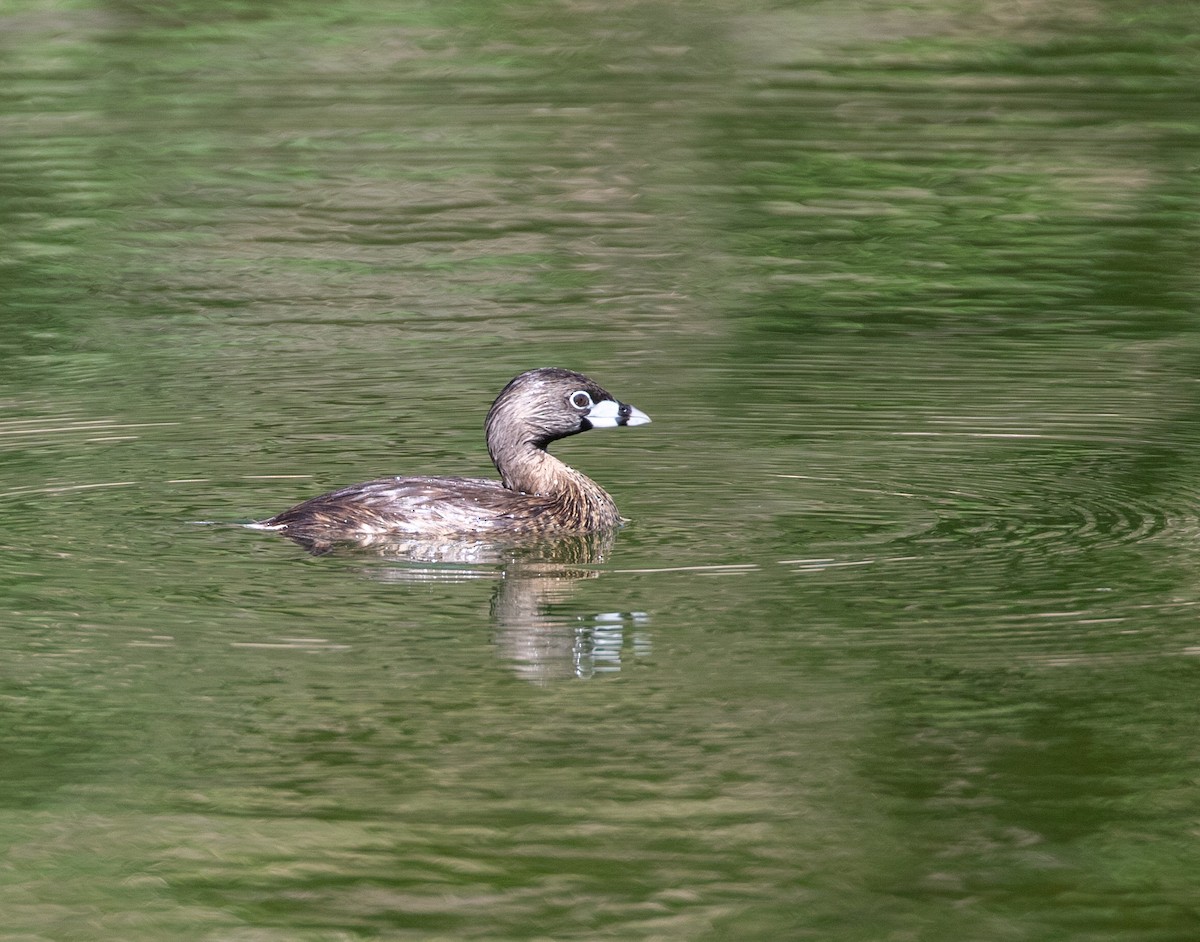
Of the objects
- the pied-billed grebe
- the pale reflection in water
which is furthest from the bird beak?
the pale reflection in water

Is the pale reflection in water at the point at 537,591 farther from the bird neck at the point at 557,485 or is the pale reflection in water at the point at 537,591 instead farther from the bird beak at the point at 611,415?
the bird beak at the point at 611,415

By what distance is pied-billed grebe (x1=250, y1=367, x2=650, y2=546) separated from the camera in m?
10.2

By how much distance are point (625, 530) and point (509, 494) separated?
1.84 feet

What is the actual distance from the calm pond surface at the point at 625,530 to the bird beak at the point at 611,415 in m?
0.38

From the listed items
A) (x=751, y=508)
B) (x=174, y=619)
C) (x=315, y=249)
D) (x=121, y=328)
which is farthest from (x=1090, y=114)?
(x=174, y=619)

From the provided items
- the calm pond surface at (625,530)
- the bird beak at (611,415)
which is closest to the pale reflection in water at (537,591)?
the calm pond surface at (625,530)

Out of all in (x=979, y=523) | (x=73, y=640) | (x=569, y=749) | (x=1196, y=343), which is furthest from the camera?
(x=1196, y=343)

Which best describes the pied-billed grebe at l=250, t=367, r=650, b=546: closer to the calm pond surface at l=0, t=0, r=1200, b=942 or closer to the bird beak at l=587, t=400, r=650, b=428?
the bird beak at l=587, t=400, r=650, b=428

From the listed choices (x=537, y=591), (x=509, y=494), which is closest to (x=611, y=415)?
(x=509, y=494)

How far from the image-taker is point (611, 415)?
432 inches

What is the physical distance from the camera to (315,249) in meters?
17.9

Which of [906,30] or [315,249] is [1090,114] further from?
[315,249]

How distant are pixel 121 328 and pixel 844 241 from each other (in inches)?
217

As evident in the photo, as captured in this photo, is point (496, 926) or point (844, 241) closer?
point (496, 926)
